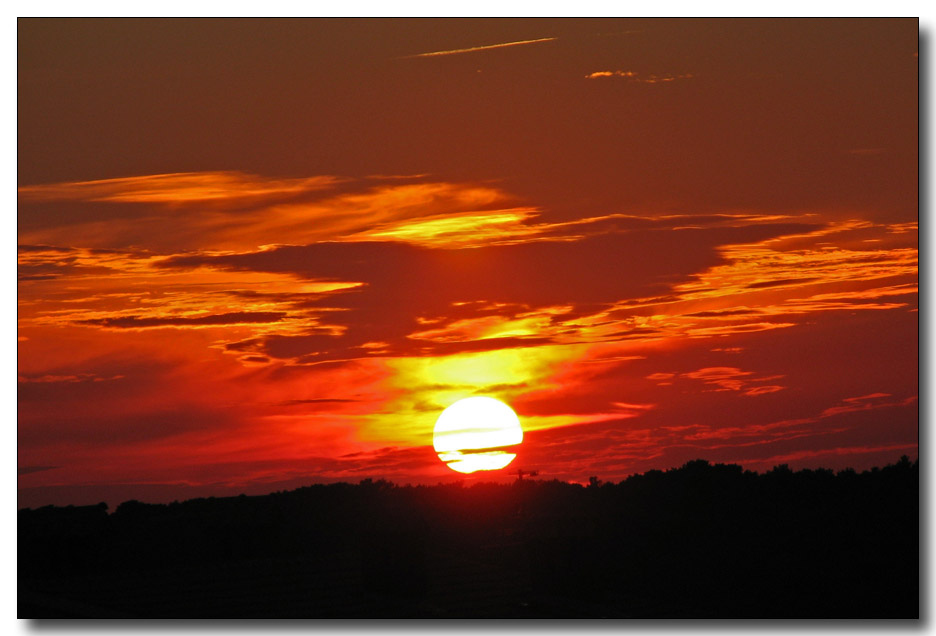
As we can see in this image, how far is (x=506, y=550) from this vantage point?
9.30 m

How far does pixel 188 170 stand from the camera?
870 centimetres

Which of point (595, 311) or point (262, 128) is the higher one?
point (262, 128)

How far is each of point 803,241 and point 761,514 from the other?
1931 millimetres

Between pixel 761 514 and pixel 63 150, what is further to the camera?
pixel 761 514

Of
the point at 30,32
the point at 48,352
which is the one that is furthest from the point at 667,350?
the point at 30,32

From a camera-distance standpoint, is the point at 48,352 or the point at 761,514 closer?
the point at 48,352

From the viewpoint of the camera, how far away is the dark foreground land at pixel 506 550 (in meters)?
8.33

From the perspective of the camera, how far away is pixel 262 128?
8750mm

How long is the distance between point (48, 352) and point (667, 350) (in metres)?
4.01

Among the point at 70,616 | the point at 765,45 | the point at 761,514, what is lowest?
the point at 70,616

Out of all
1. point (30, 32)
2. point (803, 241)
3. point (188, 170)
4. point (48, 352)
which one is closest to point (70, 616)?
point (48, 352)

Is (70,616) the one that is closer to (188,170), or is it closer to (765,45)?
(188,170)

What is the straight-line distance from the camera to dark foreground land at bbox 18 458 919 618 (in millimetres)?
8328

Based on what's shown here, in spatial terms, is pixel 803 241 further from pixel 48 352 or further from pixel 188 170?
pixel 48 352
